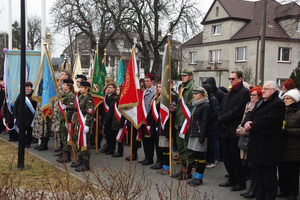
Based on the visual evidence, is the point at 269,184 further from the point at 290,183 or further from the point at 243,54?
the point at 243,54

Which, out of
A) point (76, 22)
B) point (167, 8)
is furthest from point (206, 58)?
point (76, 22)

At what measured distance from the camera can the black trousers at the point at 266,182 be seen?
16.0 feet

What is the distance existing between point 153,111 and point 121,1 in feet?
66.7

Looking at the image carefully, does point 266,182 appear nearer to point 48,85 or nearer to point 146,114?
point 146,114

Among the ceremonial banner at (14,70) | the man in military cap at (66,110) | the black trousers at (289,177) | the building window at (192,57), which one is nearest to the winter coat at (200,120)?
the black trousers at (289,177)

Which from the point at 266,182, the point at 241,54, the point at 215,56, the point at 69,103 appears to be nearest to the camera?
the point at 266,182

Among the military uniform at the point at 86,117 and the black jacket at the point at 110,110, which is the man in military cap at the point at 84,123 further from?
the black jacket at the point at 110,110

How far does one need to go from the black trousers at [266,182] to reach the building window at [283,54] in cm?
3165

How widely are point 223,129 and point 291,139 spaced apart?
1224 millimetres

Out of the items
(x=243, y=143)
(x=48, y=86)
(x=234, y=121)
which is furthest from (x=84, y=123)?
(x=243, y=143)

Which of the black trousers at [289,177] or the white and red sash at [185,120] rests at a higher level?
the white and red sash at [185,120]

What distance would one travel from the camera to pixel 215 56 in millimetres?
38406

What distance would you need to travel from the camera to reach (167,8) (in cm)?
2600

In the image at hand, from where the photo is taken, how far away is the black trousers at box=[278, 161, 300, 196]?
209 inches
